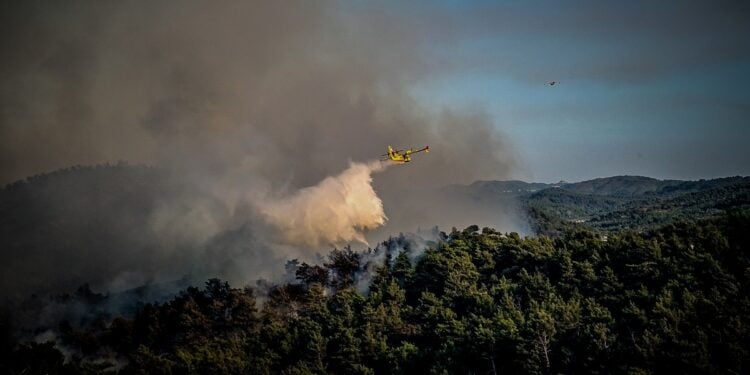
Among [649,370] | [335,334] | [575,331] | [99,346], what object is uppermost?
[99,346]

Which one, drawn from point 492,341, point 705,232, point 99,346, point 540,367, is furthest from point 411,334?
point 99,346

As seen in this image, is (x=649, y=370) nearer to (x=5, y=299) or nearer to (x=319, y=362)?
(x=319, y=362)

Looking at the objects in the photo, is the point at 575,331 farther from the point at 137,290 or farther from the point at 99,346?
the point at 137,290

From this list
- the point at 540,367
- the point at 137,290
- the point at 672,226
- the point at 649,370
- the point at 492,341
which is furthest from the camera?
the point at 137,290

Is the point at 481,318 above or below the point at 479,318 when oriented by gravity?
below

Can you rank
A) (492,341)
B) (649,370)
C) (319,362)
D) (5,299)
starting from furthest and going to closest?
(5,299)
(319,362)
(492,341)
(649,370)

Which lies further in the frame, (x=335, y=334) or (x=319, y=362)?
(x=335, y=334)

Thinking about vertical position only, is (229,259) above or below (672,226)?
above

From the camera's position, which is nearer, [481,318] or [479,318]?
[481,318]
